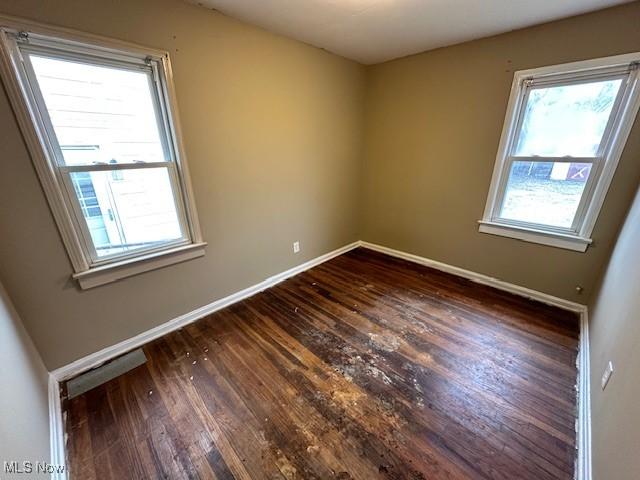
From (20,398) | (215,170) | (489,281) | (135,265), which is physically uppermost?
(215,170)

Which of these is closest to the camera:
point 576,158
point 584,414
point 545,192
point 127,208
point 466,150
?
point 584,414

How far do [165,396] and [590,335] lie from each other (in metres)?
3.04

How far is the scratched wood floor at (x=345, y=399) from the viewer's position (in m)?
1.24

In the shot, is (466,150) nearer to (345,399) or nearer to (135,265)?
(345,399)

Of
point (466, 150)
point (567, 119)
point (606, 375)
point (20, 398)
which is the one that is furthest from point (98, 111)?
point (567, 119)

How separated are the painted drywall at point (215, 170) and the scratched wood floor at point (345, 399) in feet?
1.37

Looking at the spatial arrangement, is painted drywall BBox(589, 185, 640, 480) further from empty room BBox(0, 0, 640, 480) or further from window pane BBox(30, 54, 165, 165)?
window pane BBox(30, 54, 165, 165)

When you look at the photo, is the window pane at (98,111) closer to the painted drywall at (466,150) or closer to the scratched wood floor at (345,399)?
the scratched wood floor at (345,399)

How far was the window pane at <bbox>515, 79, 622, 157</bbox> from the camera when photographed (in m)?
1.98

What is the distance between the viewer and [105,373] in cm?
174

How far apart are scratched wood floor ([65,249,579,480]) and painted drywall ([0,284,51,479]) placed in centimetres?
21

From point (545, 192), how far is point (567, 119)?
24.3 inches

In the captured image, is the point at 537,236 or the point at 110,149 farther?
the point at 537,236

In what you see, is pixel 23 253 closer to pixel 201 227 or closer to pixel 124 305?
pixel 124 305
